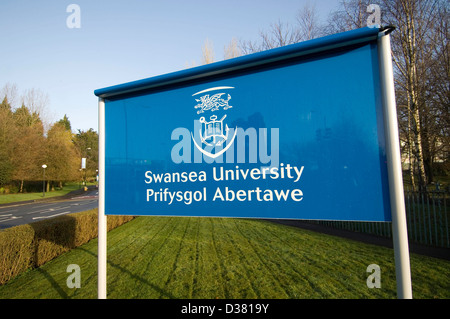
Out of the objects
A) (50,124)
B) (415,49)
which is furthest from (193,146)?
(50,124)

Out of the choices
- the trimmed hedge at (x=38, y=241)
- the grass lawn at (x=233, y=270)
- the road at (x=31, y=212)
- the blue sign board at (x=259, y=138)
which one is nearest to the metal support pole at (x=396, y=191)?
the blue sign board at (x=259, y=138)

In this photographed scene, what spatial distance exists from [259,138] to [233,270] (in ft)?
11.4

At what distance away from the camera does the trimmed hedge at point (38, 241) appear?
15.4ft

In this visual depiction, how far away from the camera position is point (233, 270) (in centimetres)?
453

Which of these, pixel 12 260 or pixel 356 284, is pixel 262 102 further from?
pixel 12 260

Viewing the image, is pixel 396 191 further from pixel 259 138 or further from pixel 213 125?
pixel 213 125

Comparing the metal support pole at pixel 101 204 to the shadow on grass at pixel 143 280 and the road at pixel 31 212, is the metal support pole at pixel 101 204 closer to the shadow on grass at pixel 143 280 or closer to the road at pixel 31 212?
the shadow on grass at pixel 143 280

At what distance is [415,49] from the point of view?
38.5ft

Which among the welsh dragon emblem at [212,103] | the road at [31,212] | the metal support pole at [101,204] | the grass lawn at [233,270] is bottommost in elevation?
the road at [31,212]

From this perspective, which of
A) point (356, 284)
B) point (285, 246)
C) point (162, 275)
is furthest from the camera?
point (285, 246)

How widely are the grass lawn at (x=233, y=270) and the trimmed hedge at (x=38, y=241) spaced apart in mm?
243

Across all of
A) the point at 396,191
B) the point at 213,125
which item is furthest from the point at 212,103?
the point at 396,191
